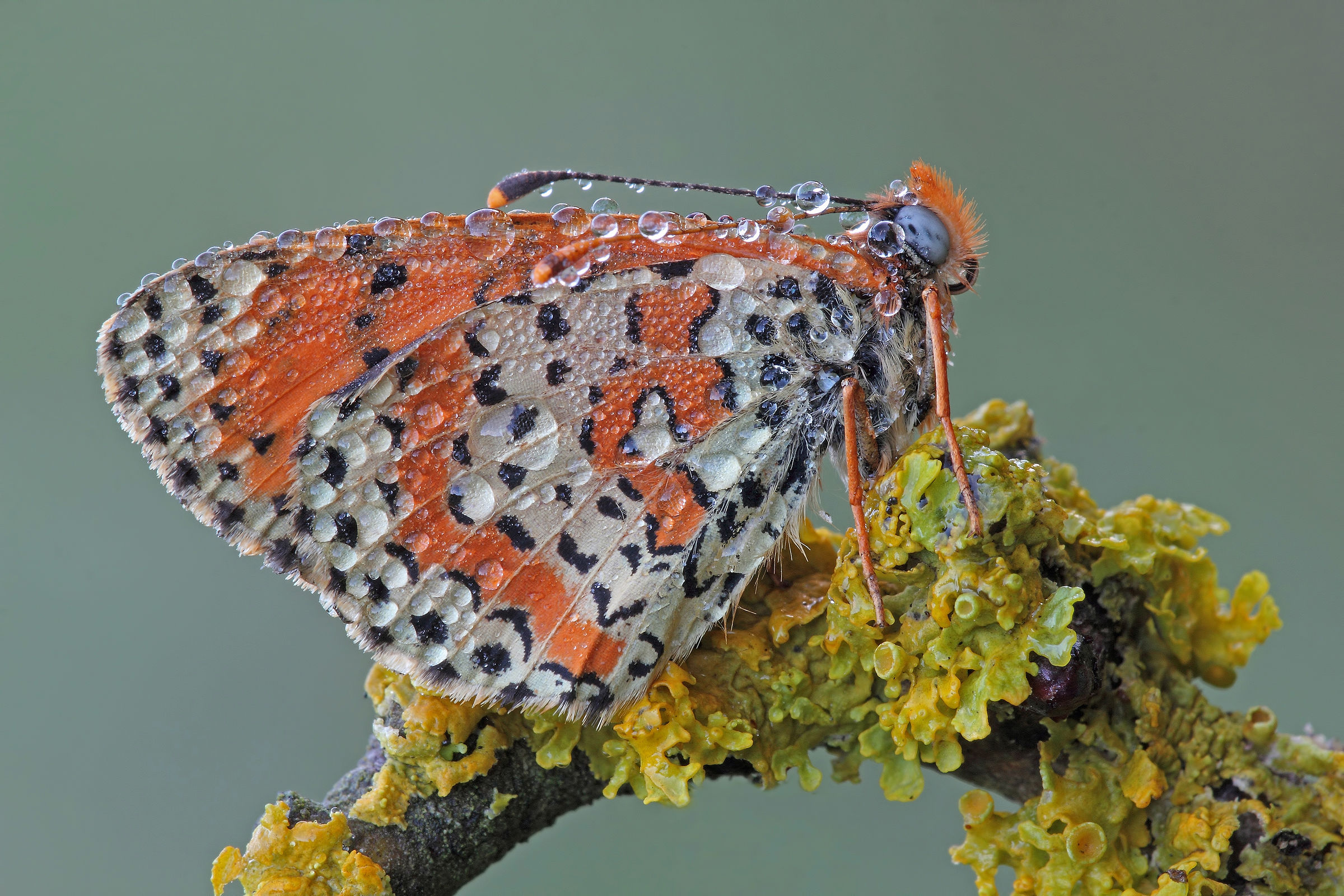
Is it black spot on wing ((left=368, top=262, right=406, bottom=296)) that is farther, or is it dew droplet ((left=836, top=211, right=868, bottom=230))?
dew droplet ((left=836, top=211, right=868, bottom=230))

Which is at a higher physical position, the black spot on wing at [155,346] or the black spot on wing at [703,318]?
the black spot on wing at [703,318]

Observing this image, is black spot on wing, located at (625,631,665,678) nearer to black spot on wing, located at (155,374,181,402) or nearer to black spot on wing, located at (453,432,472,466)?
black spot on wing, located at (453,432,472,466)

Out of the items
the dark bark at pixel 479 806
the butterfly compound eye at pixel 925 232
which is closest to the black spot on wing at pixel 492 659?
the dark bark at pixel 479 806

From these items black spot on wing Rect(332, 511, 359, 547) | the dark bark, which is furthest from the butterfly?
the dark bark

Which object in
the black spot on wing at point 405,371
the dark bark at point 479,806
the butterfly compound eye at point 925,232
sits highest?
the butterfly compound eye at point 925,232

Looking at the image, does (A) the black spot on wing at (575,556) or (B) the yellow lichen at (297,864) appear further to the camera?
(A) the black spot on wing at (575,556)

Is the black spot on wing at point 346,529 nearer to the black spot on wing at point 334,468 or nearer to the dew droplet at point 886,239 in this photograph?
the black spot on wing at point 334,468
